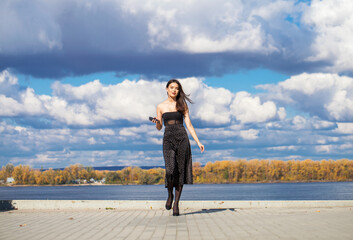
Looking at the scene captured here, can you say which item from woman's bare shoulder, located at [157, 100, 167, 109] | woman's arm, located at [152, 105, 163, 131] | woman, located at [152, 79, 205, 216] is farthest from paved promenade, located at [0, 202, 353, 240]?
woman's bare shoulder, located at [157, 100, 167, 109]

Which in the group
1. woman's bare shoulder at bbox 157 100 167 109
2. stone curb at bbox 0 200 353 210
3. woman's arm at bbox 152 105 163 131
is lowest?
stone curb at bbox 0 200 353 210

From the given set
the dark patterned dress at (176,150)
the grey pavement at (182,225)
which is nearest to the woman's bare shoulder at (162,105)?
the dark patterned dress at (176,150)

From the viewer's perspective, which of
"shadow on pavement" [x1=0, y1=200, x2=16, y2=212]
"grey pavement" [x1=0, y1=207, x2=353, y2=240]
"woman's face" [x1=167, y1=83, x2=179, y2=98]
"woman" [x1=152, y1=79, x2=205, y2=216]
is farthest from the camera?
"shadow on pavement" [x1=0, y1=200, x2=16, y2=212]

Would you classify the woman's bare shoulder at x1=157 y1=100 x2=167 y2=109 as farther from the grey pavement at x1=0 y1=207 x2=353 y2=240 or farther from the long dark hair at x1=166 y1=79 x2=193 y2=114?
the grey pavement at x1=0 y1=207 x2=353 y2=240

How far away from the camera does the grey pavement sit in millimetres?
6195

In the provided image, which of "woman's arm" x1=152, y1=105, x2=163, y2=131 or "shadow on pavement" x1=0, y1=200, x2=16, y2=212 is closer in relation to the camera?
"woman's arm" x1=152, y1=105, x2=163, y2=131

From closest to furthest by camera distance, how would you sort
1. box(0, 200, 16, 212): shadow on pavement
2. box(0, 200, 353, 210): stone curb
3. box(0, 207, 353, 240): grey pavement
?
box(0, 207, 353, 240): grey pavement, box(0, 200, 353, 210): stone curb, box(0, 200, 16, 212): shadow on pavement

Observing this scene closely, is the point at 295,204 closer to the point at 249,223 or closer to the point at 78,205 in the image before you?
the point at 249,223

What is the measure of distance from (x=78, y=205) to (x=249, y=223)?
16.4ft

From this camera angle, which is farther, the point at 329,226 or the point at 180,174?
the point at 180,174

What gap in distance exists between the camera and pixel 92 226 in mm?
7402

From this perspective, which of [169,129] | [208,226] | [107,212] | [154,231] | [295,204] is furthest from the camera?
[295,204]

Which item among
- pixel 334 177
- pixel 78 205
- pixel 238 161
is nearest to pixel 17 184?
pixel 238 161

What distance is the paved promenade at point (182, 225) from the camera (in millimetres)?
6195
